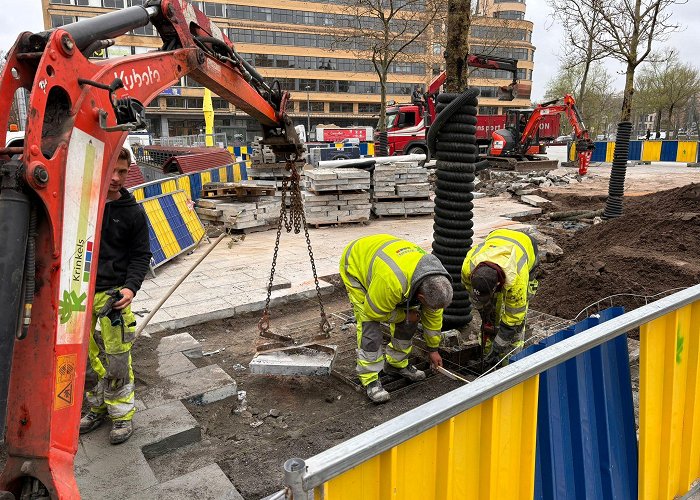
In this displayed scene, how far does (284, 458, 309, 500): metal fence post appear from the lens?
137cm

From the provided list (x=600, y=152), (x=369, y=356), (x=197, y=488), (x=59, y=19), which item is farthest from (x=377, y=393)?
(x=59, y=19)

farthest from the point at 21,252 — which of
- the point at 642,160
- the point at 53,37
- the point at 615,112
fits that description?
the point at 615,112

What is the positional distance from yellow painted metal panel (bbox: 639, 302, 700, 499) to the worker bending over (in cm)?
175

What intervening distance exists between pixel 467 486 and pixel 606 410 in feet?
2.96

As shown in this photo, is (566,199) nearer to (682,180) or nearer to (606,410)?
(682,180)

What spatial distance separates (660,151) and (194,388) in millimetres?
30161

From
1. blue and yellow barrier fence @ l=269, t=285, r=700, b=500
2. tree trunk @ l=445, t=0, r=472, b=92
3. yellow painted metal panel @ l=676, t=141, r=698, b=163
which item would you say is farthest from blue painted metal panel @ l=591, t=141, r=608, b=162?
blue and yellow barrier fence @ l=269, t=285, r=700, b=500

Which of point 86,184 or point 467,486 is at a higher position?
point 86,184

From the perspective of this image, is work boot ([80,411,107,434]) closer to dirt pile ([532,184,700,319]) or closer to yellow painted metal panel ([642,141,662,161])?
dirt pile ([532,184,700,319])

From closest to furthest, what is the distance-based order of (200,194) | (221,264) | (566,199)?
1. (221,264)
2. (200,194)
3. (566,199)

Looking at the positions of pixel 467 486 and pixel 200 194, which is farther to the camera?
pixel 200 194

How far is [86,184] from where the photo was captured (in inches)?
89.7

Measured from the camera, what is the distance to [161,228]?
8727 millimetres

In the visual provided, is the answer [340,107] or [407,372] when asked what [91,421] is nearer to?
[407,372]
